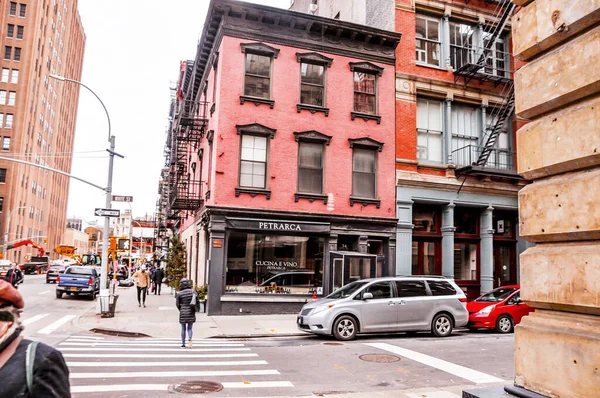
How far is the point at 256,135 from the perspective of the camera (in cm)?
2022

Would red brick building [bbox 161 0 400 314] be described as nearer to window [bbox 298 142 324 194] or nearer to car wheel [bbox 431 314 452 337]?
window [bbox 298 142 324 194]

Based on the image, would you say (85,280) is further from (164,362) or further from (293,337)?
(164,362)

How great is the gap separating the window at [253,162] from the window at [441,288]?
8.20 metres

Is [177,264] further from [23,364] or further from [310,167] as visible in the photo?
[23,364]

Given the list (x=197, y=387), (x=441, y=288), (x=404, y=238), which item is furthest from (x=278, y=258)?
(x=197, y=387)

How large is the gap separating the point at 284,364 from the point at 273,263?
966 centimetres

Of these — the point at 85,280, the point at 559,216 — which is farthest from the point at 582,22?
the point at 85,280

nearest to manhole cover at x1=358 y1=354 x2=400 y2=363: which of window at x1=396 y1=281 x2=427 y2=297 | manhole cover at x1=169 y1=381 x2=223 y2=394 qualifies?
window at x1=396 y1=281 x2=427 y2=297

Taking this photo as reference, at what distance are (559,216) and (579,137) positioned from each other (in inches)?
22.4

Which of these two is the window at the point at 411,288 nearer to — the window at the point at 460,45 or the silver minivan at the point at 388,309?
the silver minivan at the point at 388,309

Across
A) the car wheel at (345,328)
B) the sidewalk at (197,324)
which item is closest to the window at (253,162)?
the sidewalk at (197,324)

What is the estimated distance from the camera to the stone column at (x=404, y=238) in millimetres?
21312

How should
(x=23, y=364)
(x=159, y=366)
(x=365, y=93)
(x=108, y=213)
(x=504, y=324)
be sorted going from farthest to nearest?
(x=365, y=93) < (x=108, y=213) < (x=504, y=324) < (x=159, y=366) < (x=23, y=364)

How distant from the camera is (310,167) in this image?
2088 centimetres
